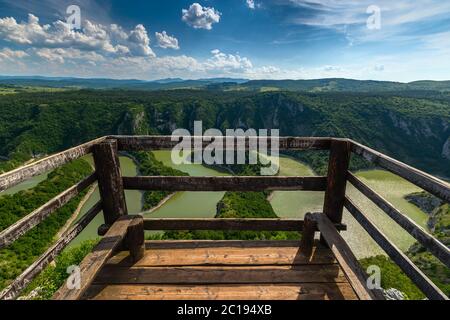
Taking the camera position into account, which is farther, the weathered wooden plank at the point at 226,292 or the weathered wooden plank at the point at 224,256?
the weathered wooden plank at the point at 224,256

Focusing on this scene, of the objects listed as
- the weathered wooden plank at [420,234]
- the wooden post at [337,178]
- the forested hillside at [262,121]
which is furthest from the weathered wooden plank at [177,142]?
the forested hillside at [262,121]

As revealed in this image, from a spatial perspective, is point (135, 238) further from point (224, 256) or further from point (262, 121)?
point (262, 121)

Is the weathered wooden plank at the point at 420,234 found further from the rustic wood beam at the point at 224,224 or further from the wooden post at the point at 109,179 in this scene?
the wooden post at the point at 109,179
